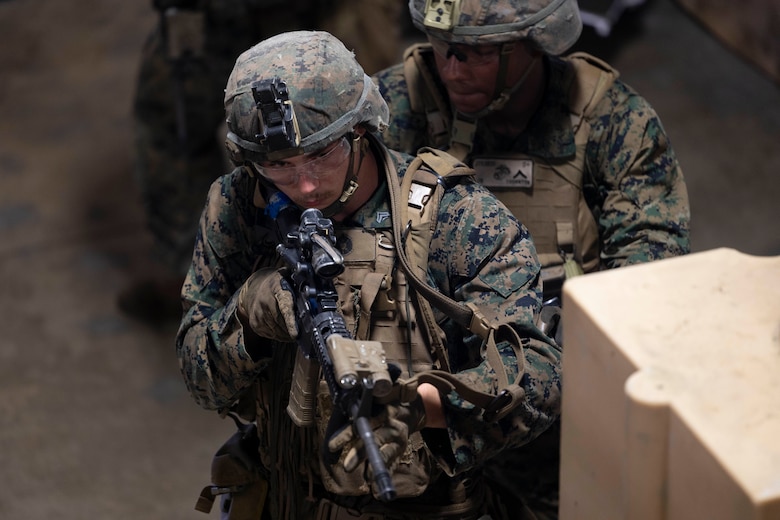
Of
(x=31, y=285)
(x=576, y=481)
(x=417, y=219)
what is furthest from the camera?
(x=31, y=285)

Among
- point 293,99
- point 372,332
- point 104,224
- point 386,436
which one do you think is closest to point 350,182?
point 293,99

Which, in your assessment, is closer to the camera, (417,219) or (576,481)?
(576,481)

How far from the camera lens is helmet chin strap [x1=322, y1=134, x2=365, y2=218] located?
3.21 metres

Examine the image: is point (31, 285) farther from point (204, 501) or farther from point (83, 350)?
point (204, 501)

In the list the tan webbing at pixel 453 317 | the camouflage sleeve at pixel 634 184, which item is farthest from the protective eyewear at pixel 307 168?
the camouflage sleeve at pixel 634 184

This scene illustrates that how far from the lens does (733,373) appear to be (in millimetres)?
2191

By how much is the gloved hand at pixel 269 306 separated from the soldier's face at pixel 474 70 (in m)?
Answer: 1.12

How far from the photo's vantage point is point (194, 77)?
7070mm

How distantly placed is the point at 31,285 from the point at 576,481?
5751mm

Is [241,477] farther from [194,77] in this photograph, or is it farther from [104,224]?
[104,224]

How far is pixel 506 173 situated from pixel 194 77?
3.37m

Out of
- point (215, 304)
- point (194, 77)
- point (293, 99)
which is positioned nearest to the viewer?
point (293, 99)

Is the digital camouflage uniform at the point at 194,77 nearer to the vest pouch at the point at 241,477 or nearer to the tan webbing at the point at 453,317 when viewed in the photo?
the vest pouch at the point at 241,477

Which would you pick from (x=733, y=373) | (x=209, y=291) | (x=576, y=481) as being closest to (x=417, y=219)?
(x=209, y=291)
